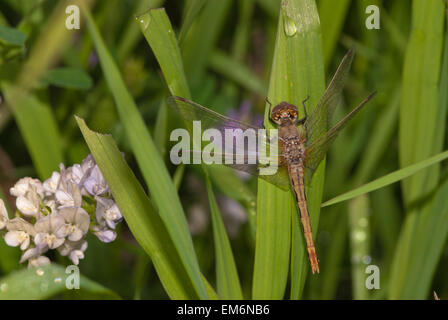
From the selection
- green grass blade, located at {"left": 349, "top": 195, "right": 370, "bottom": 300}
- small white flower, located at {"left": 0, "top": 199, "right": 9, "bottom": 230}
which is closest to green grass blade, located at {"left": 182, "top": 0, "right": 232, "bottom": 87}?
green grass blade, located at {"left": 349, "top": 195, "right": 370, "bottom": 300}

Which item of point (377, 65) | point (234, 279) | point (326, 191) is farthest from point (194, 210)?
point (377, 65)

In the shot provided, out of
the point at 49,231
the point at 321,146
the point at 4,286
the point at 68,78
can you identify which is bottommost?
the point at 4,286

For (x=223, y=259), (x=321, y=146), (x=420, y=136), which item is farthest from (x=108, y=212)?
(x=420, y=136)

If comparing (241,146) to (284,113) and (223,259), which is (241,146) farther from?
(223,259)

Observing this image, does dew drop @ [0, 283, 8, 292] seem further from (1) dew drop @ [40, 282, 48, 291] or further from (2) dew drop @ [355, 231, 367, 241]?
(2) dew drop @ [355, 231, 367, 241]

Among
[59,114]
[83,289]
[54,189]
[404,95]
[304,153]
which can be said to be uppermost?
[59,114]

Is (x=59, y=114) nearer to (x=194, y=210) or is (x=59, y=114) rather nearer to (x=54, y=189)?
(x=194, y=210)
